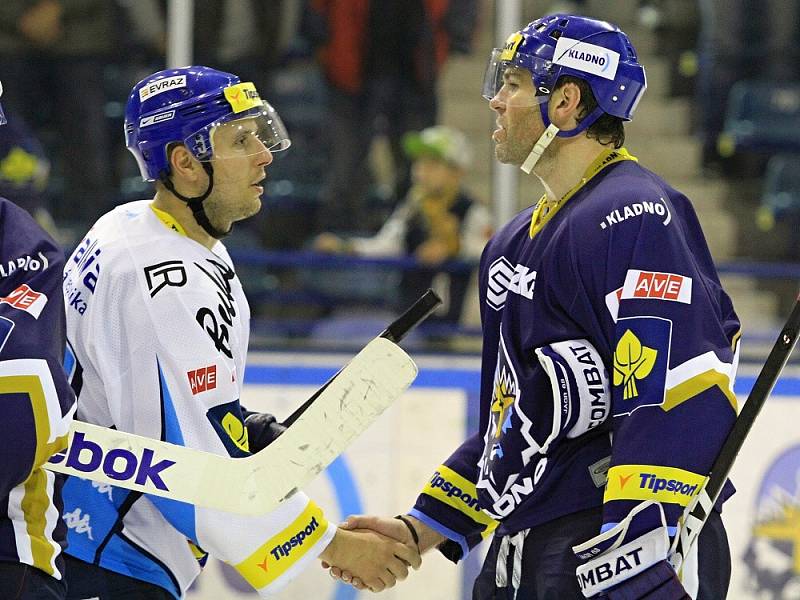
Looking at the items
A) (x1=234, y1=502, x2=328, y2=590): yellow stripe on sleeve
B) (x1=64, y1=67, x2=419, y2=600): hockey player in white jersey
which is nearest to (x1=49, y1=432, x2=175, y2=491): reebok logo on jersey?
(x1=64, y1=67, x2=419, y2=600): hockey player in white jersey

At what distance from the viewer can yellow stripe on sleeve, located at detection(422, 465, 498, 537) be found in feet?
9.05

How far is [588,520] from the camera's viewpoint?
2.38 metres

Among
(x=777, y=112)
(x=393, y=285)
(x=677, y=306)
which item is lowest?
(x=393, y=285)

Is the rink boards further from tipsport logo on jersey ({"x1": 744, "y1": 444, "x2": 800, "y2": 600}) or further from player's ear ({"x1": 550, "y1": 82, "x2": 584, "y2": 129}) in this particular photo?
player's ear ({"x1": 550, "y1": 82, "x2": 584, "y2": 129})

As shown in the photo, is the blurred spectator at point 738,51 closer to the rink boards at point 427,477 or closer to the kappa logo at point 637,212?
the rink boards at point 427,477

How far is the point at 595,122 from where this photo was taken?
8.16 ft

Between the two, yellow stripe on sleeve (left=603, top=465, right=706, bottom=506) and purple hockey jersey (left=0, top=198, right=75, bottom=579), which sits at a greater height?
purple hockey jersey (left=0, top=198, right=75, bottom=579)

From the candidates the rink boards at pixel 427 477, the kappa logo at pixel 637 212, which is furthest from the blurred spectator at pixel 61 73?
the kappa logo at pixel 637 212

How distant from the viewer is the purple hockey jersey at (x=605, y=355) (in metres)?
2.21

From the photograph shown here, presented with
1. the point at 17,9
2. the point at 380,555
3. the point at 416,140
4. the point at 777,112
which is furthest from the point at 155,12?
the point at 380,555

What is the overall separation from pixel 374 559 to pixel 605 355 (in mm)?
745

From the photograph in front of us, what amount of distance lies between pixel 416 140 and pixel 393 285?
56 cm

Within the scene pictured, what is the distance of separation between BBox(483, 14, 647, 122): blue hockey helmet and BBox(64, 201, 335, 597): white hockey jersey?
692 millimetres

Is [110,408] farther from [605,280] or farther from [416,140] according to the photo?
[416,140]
